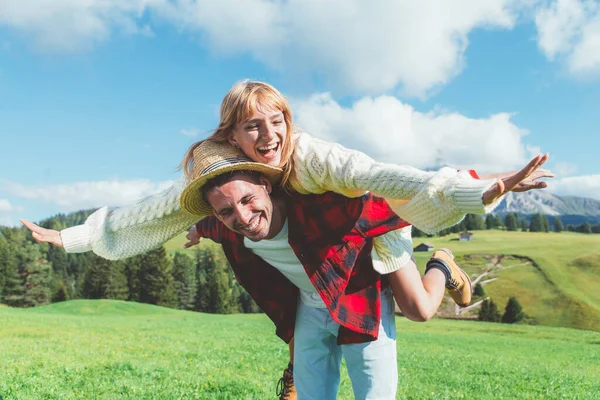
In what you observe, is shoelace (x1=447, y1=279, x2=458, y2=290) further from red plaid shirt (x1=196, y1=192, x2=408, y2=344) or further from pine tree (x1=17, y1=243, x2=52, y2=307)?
pine tree (x1=17, y1=243, x2=52, y2=307)

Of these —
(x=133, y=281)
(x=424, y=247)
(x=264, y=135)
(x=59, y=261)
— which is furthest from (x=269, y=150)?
(x=59, y=261)

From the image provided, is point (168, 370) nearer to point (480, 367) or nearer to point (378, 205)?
point (378, 205)

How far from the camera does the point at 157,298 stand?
220 feet

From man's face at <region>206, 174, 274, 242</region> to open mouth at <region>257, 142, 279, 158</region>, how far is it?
0.16 metres

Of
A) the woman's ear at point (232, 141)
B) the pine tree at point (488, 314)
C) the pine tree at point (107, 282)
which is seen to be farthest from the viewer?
the pine tree at point (107, 282)

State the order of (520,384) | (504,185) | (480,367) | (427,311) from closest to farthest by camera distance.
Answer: (504,185)
(427,311)
(520,384)
(480,367)

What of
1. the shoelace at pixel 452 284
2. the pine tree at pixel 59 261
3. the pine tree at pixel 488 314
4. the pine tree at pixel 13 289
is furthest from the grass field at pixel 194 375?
the pine tree at pixel 59 261

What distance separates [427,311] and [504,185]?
4.57ft

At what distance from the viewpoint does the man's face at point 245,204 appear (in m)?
2.96

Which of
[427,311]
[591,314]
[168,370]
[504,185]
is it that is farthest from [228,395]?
[591,314]

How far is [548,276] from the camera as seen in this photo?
76.2 metres

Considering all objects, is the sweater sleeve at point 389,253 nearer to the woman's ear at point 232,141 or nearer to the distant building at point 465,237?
the woman's ear at point 232,141

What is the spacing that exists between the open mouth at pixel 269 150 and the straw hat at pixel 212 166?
0.09 meters

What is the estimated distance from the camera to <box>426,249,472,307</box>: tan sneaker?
13.2 ft
